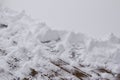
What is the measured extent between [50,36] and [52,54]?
0.83 ft

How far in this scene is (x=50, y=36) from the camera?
6.38ft

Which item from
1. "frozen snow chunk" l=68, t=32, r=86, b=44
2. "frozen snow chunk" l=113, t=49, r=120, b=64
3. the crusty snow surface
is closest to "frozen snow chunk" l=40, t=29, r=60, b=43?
the crusty snow surface

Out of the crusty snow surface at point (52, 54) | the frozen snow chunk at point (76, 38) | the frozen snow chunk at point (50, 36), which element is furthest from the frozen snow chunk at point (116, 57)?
the frozen snow chunk at point (50, 36)

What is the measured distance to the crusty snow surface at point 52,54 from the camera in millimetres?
1550

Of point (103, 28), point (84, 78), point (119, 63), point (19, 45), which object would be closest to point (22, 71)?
point (19, 45)

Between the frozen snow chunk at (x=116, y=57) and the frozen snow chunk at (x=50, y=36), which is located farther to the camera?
the frozen snow chunk at (x=50, y=36)

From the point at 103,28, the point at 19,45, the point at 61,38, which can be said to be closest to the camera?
the point at 19,45

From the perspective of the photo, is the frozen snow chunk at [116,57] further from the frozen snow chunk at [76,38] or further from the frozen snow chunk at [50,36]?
the frozen snow chunk at [50,36]

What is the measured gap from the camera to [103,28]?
3682 mm

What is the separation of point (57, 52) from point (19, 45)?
36cm

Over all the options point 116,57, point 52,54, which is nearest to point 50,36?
point 52,54

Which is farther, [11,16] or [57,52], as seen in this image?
[11,16]

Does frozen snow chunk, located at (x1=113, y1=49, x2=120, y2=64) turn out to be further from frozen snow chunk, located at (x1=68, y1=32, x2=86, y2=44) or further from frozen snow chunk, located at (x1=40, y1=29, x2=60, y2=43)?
frozen snow chunk, located at (x1=40, y1=29, x2=60, y2=43)

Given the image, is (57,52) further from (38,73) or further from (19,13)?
(19,13)
